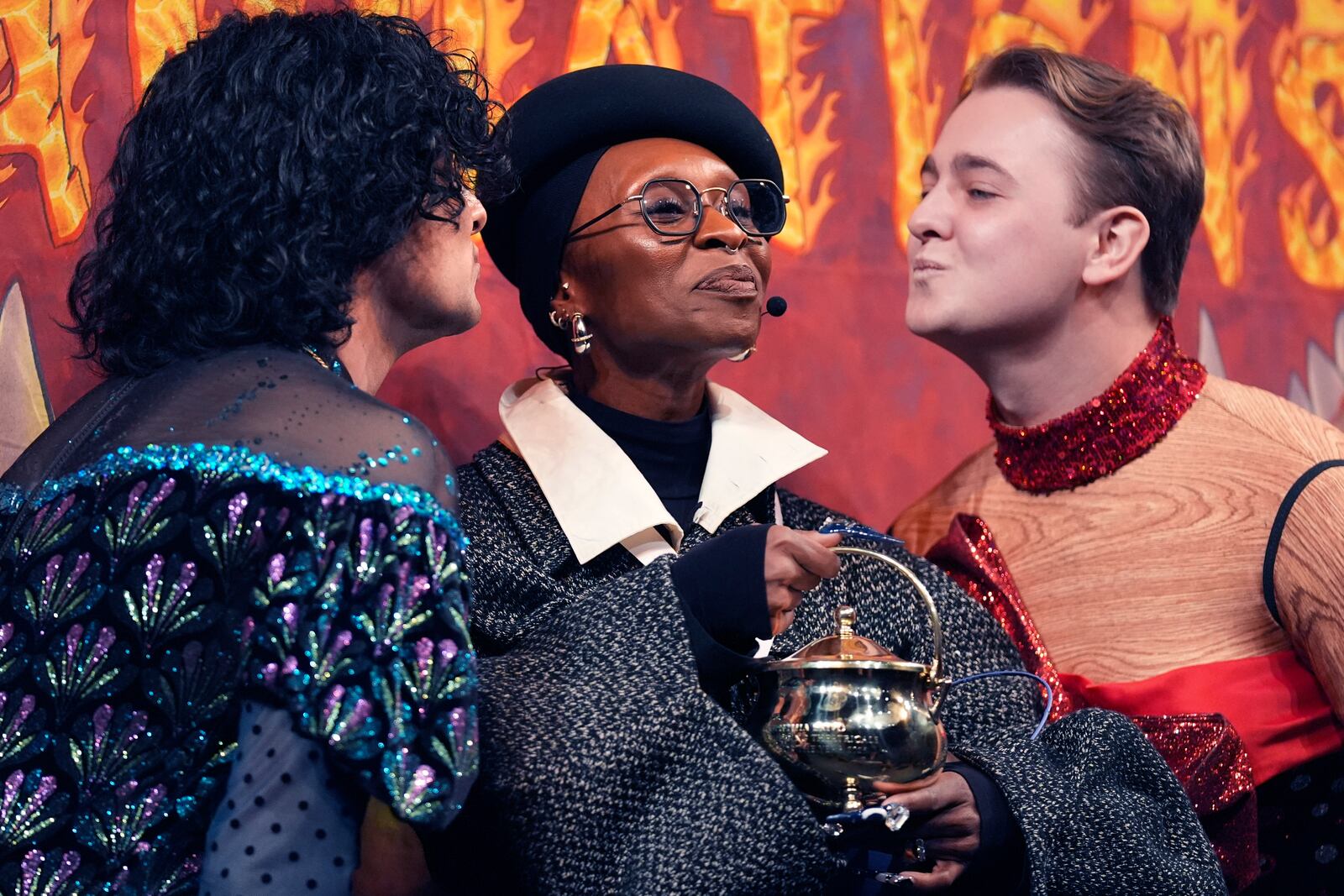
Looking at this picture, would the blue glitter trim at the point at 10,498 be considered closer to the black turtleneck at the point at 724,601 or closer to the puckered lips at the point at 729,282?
the black turtleneck at the point at 724,601

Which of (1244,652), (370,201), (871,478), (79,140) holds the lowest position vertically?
(871,478)

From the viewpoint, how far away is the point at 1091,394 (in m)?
2.35

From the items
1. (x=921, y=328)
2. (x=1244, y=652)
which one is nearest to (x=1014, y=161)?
(x=921, y=328)

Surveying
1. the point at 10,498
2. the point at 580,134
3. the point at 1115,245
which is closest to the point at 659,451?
the point at 580,134

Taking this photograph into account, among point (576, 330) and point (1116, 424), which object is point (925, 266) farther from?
point (576, 330)

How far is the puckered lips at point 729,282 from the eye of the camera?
220 cm

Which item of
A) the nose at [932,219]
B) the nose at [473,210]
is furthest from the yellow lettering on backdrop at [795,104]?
the nose at [473,210]

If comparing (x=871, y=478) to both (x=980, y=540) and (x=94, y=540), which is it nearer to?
(x=980, y=540)

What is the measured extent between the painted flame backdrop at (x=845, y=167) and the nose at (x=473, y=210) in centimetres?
59

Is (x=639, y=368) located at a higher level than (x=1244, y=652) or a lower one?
higher

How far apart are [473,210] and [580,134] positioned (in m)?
0.41

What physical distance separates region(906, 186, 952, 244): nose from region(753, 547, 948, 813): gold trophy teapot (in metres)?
0.85

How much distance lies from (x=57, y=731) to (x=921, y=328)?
143cm

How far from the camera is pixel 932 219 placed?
7.76 feet
